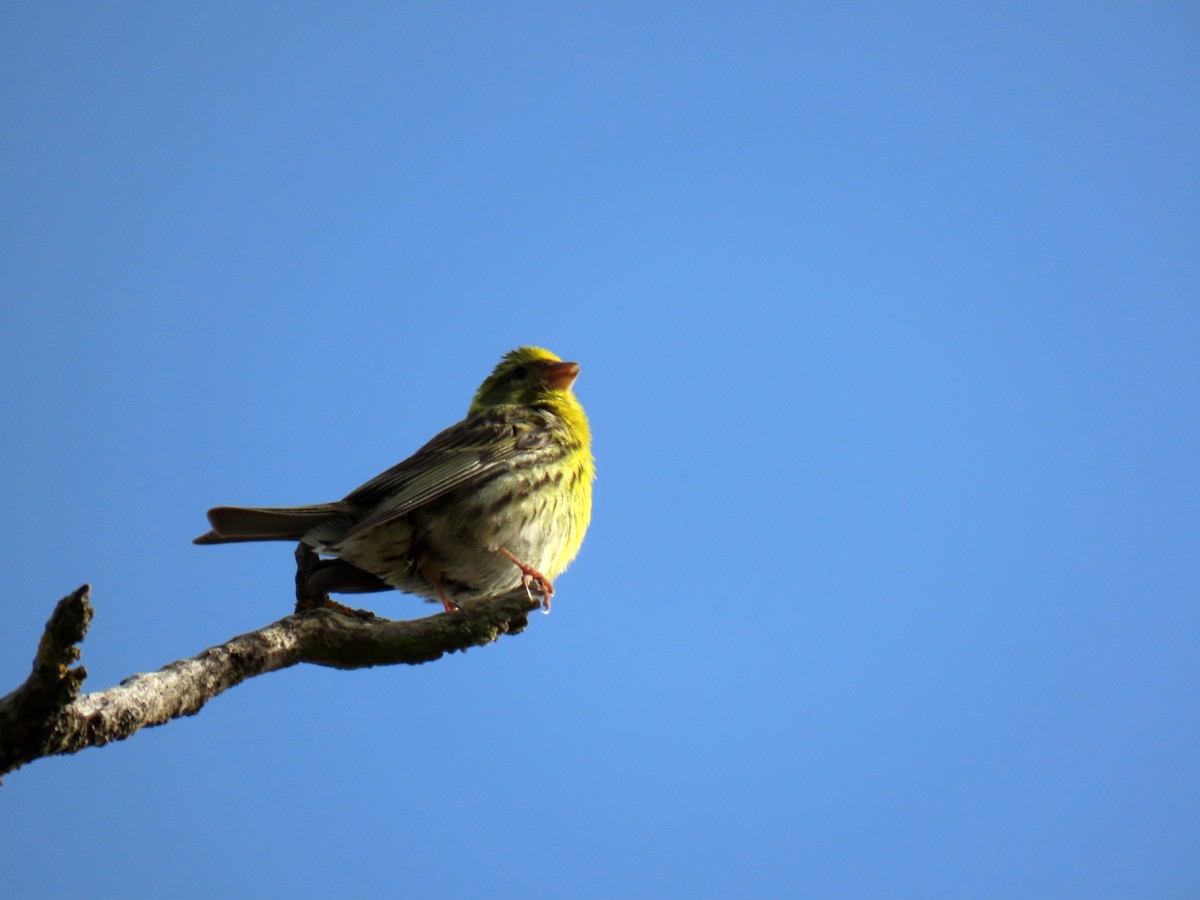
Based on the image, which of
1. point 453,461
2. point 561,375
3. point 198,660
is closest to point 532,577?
point 453,461

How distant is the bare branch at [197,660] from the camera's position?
2.73m

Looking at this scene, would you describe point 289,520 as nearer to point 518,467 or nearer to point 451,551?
point 451,551

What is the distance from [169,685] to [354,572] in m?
2.70

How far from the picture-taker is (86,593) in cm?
263

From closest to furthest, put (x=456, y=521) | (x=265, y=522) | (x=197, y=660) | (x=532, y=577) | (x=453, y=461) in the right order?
(x=197, y=660)
(x=265, y=522)
(x=456, y=521)
(x=532, y=577)
(x=453, y=461)

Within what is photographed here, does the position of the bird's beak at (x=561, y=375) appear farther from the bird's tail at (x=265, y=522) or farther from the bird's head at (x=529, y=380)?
the bird's tail at (x=265, y=522)

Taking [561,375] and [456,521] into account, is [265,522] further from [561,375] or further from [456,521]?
[561,375]

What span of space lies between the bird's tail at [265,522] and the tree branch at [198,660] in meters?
0.30

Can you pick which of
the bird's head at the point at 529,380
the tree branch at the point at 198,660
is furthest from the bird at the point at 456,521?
the bird's head at the point at 529,380

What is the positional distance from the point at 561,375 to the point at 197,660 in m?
4.47

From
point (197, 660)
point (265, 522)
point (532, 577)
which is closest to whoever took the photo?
point (197, 660)

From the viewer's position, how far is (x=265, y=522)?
524 cm

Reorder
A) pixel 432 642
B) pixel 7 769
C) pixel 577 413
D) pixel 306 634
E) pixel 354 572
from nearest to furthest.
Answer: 1. pixel 7 769
2. pixel 306 634
3. pixel 432 642
4. pixel 354 572
5. pixel 577 413

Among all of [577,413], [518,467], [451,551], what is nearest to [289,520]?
[451,551]
